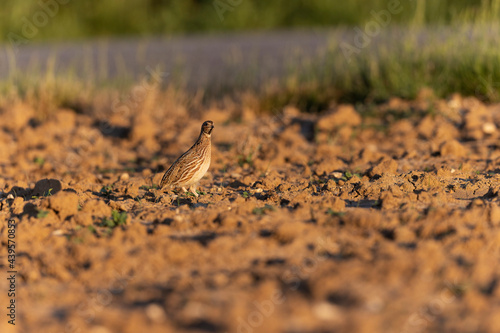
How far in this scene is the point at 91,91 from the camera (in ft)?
35.9

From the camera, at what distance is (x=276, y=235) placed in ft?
14.2

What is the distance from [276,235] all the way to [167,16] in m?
17.9

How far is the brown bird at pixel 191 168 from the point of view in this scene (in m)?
5.82

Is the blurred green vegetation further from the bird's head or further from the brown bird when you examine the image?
the brown bird

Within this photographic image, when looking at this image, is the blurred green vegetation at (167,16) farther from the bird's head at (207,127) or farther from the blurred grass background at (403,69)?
the bird's head at (207,127)

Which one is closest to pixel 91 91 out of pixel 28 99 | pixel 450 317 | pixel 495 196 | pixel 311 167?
pixel 28 99

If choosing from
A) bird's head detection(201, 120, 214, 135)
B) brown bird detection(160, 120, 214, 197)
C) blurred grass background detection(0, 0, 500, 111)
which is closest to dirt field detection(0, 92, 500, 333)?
brown bird detection(160, 120, 214, 197)

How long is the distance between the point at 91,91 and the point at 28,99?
38.9 inches

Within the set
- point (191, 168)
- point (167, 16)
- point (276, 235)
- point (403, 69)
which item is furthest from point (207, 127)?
point (167, 16)

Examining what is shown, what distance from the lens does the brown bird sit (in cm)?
582

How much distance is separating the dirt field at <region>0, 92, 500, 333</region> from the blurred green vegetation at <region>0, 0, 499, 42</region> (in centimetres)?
1229

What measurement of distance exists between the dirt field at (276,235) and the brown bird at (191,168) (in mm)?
169

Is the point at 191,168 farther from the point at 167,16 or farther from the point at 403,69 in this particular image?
the point at 167,16

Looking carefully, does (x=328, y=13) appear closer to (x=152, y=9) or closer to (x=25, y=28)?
(x=152, y=9)
